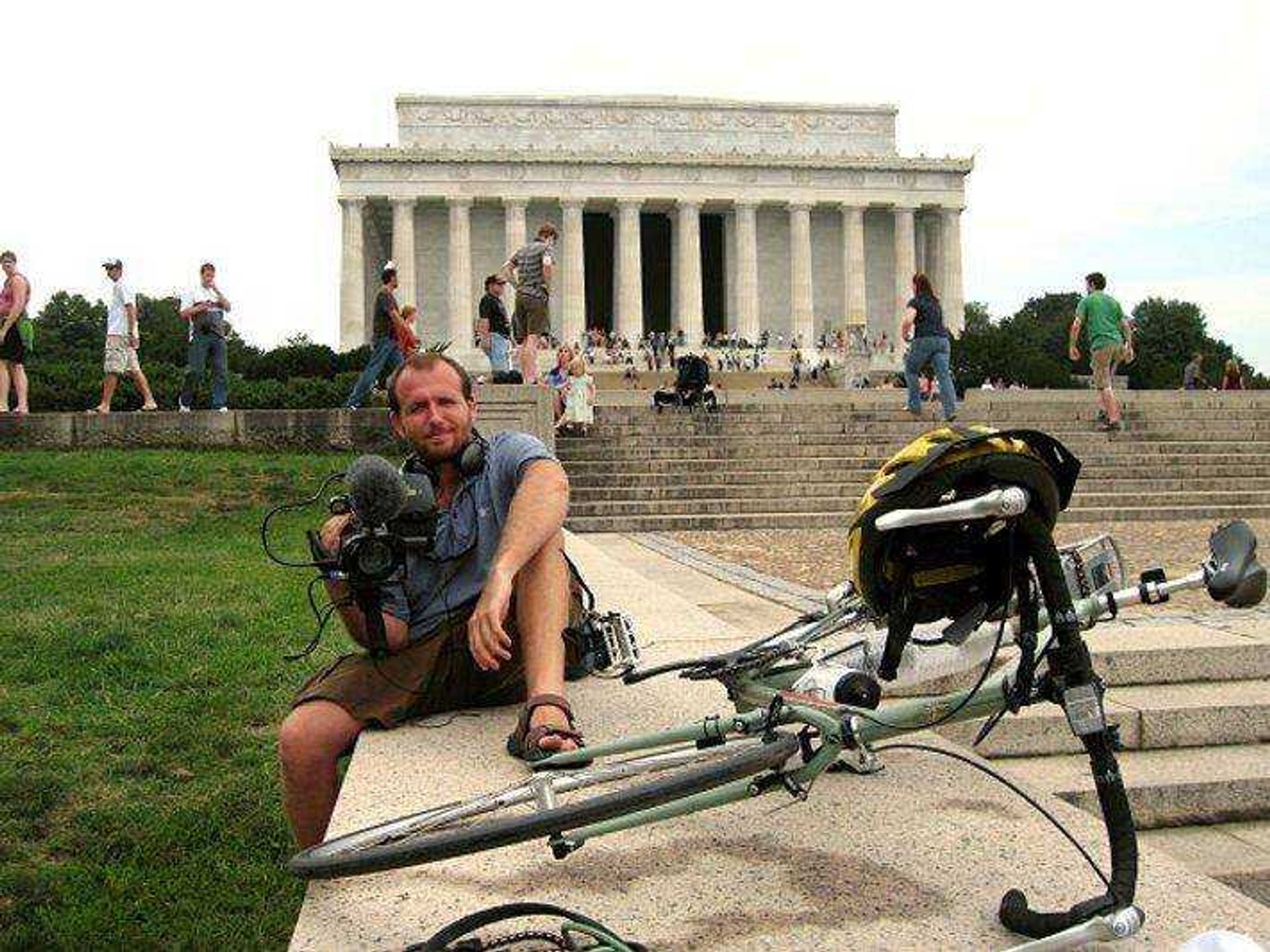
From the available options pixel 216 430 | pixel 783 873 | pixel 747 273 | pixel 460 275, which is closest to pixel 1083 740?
pixel 783 873

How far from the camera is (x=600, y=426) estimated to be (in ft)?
55.1

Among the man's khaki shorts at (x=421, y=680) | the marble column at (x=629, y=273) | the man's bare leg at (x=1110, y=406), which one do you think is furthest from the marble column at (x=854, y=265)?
the man's khaki shorts at (x=421, y=680)

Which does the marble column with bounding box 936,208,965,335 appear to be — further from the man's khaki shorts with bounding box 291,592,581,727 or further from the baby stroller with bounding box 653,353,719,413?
the man's khaki shorts with bounding box 291,592,581,727

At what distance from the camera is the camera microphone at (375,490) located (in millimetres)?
2723

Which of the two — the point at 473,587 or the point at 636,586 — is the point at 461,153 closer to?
the point at 636,586

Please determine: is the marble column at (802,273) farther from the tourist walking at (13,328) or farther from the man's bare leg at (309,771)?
the man's bare leg at (309,771)

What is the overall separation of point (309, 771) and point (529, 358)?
11.6 meters

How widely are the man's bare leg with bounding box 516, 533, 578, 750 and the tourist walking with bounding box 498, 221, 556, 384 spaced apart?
32.5ft

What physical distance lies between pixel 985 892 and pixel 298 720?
1.81 m

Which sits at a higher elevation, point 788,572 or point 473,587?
point 473,587

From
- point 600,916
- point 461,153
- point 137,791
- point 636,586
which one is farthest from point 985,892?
point 461,153

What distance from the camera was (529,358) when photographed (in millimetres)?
14531

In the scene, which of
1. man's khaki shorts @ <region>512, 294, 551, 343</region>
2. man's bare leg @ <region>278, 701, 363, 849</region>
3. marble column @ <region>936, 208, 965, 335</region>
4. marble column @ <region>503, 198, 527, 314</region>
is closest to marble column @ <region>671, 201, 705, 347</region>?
marble column @ <region>503, 198, 527, 314</region>

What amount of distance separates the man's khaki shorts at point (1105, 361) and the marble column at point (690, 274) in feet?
137
